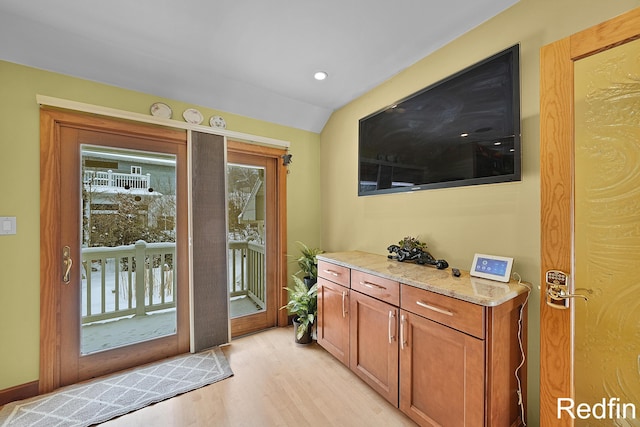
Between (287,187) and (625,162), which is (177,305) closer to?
(287,187)

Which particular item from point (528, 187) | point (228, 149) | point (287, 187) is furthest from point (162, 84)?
point (528, 187)

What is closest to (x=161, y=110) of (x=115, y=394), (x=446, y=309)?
(x=115, y=394)

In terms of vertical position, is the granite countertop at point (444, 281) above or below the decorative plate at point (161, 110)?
below

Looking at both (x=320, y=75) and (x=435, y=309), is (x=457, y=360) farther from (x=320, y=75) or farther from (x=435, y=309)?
(x=320, y=75)

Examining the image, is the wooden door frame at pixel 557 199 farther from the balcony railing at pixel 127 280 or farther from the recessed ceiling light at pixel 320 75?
the balcony railing at pixel 127 280

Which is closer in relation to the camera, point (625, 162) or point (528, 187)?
point (625, 162)

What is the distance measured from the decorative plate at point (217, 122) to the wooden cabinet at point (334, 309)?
1.78 metres

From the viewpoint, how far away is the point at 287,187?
3084 mm

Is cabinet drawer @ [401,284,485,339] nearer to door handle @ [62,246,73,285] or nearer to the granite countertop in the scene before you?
the granite countertop

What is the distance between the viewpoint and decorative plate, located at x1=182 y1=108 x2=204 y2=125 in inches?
95.5

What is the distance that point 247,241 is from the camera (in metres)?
3.01

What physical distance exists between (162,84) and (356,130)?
6.39 feet

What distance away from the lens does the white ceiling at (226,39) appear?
1.57 m

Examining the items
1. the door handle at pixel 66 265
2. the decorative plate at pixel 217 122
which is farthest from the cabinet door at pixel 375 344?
the door handle at pixel 66 265
